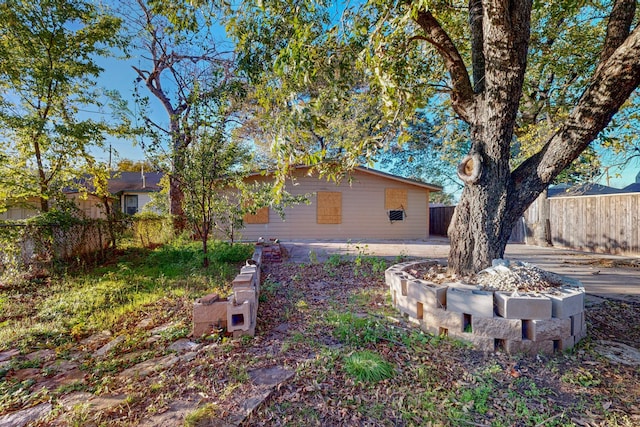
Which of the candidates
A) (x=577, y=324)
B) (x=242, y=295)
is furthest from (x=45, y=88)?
(x=577, y=324)

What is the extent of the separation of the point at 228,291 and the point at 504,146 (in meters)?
3.78

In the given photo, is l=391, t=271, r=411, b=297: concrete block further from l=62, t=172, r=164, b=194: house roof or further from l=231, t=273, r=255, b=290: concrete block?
l=62, t=172, r=164, b=194: house roof

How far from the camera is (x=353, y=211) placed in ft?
37.7

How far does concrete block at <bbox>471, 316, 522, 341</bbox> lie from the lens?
89.4 inches

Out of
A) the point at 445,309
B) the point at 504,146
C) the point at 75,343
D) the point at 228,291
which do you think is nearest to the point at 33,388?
the point at 75,343

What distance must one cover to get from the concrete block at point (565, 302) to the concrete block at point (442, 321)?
2.35 ft

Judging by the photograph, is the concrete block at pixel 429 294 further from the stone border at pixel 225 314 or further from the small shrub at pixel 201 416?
the small shrub at pixel 201 416

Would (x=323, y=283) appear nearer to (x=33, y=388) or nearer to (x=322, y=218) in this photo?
(x=33, y=388)

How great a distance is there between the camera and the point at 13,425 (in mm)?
1609

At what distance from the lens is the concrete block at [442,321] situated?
2.45 m

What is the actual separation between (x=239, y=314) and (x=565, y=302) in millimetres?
2725

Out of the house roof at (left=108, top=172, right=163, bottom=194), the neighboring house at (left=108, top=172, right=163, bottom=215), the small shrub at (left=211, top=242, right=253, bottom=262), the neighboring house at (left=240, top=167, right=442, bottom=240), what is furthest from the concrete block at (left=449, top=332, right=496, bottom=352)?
the neighboring house at (left=108, top=172, right=163, bottom=215)

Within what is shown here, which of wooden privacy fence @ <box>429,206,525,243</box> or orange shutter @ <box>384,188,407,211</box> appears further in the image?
wooden privacy fence @ <box>429,206,525,243</box>

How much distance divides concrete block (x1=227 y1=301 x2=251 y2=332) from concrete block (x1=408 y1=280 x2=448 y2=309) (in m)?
1.59
